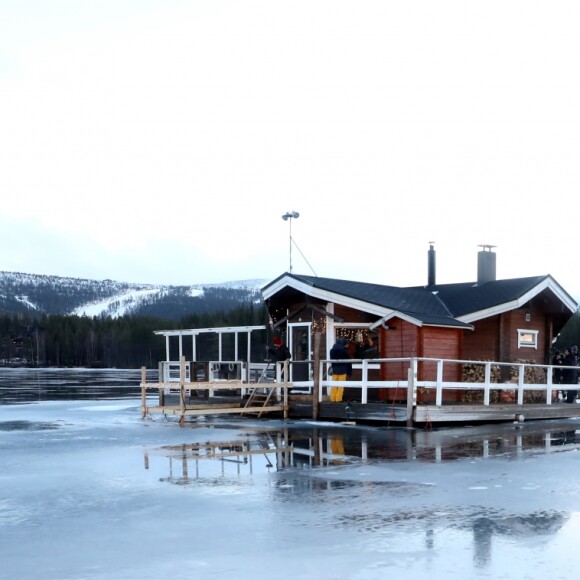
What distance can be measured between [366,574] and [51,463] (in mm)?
7391

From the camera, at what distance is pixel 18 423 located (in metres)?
20.1

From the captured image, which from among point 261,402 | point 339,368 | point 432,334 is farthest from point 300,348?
point 432,334

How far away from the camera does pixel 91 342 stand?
15288 cm

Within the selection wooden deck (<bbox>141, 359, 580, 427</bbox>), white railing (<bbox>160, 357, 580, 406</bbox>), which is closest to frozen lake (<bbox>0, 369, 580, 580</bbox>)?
wooden deck (<bbox>141, 359, 580, 427</bbox>)

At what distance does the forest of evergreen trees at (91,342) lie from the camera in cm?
14450

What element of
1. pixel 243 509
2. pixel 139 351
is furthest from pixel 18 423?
pixel 139 351

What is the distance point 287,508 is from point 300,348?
53.8 feet

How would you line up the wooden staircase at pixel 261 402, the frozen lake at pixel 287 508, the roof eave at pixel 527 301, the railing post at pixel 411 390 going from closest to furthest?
the frozen lake at pixel 287 508 → the railing post at pixel 411 390 → the wooden staircase at pixel 261 402 → the roof eave at pixel 527 301

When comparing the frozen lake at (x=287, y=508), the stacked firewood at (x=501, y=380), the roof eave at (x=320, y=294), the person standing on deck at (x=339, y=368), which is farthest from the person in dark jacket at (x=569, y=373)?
the frozen lake at (x=287, y=508)

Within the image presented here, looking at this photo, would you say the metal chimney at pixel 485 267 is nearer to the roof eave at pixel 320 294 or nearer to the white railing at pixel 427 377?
the white railing at pixel 427 377

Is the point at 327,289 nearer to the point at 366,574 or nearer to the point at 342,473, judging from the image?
the point at 342,473

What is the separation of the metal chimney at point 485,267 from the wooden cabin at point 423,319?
0.03m

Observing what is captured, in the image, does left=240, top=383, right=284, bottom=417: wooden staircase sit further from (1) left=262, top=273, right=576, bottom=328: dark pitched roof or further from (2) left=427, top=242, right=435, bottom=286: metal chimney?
(2) left=427, top=242, right=435, bottom=286: metal chimney

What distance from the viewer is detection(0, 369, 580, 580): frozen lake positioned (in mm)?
6355
